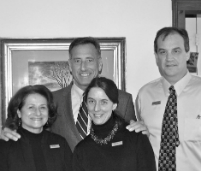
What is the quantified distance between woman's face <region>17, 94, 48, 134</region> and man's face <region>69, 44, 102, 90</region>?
37cm

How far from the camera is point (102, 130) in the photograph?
203cm

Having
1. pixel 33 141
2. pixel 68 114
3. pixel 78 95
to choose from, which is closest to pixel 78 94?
pixel 78 95

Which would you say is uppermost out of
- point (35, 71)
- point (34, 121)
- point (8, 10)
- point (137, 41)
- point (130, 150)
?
point (8, 10)

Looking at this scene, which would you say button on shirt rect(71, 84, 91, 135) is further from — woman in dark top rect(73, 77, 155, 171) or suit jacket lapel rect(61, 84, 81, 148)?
woman in dark top rect(73, 77, 155, 171)

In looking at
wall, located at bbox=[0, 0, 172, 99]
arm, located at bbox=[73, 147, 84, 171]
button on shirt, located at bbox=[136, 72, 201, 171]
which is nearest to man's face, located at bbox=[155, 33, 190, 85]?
button on shirt, located at bbox=[136, 72, 201, 171]

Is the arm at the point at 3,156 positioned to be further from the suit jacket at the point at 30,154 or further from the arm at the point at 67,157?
the arm at the point at 67,157

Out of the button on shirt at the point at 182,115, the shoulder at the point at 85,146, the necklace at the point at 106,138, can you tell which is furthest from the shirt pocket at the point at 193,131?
the shoulder at the point at 85,146

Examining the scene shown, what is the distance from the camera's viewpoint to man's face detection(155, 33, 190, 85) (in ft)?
7.43

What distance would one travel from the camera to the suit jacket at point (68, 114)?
232cm

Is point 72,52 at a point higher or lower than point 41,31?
lower

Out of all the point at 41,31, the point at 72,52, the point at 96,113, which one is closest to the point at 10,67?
the point at 41,31

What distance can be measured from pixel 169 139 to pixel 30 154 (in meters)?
0.94

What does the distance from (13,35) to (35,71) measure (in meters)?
0.36

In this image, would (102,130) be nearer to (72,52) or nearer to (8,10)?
(72,52)
